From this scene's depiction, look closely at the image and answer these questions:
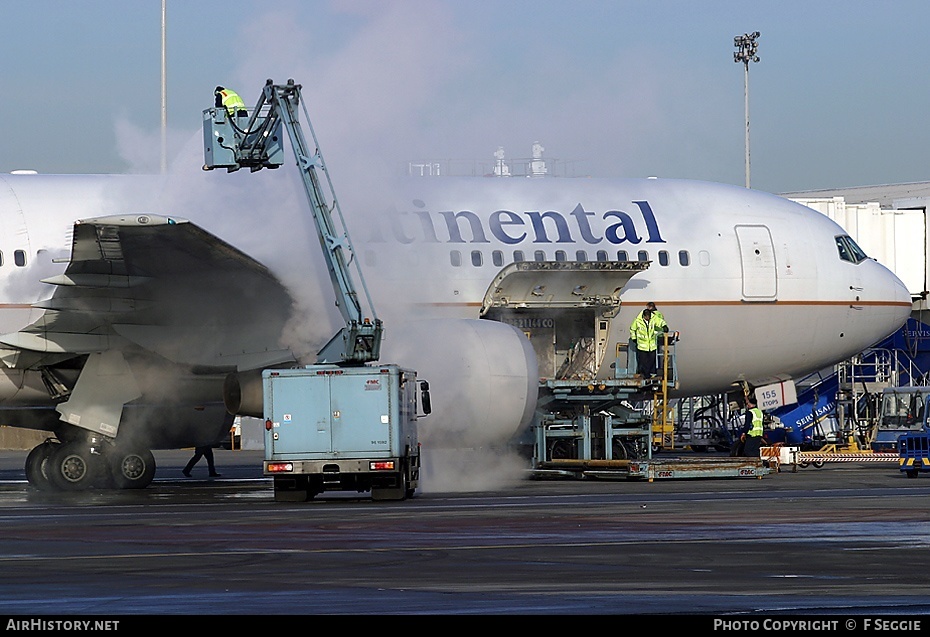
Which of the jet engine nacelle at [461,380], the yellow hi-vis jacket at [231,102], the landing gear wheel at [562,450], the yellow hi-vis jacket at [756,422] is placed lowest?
the landing gear wheel at [562,450]

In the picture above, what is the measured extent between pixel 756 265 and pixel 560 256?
403cm

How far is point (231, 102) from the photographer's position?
21797 mm

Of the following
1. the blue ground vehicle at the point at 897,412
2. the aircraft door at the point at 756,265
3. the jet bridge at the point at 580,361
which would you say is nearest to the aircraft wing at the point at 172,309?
the jet bridge at the point at 580,361

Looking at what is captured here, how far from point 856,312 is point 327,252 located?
1169 cm

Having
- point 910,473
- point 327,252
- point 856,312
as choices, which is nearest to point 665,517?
point 327,252

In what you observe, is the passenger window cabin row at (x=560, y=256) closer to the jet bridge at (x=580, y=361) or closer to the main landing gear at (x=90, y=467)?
the jet bridge at (x=580, y=361)

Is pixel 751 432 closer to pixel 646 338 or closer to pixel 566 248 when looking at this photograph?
pixel 646 338

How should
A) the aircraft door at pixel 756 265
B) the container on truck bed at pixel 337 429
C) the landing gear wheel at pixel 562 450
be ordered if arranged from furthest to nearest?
the aircraft door at pixel 756 265 → the landing gear wheel at pixel 562 450 → the container on truck bed at pixel 337 429

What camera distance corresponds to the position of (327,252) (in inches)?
814

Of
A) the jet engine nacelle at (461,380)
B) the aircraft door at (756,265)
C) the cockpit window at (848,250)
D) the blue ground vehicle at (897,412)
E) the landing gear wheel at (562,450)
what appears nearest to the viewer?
the jet engine nacelle at (461,380)

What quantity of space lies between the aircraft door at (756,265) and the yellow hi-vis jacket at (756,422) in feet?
7.37

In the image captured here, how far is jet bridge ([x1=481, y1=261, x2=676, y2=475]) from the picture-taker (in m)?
24.1

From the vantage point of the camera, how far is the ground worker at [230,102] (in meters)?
21.6

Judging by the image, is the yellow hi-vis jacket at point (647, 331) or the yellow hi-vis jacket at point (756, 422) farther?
the yellow hi-vis jacket at point (756, 422)
